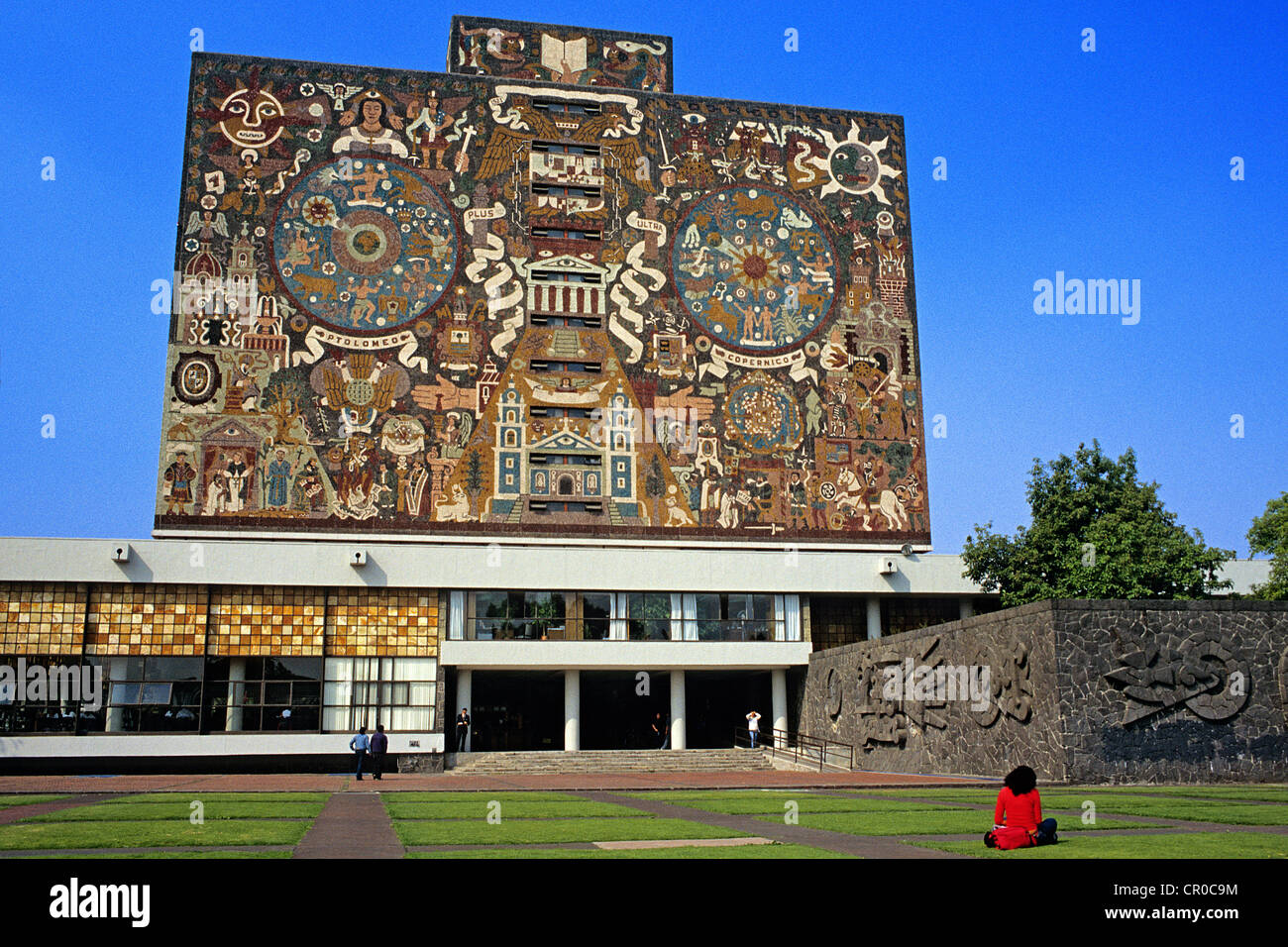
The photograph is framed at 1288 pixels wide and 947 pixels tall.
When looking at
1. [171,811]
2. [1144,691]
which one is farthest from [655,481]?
[171,811]

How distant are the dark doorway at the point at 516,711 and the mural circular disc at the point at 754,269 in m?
14.0

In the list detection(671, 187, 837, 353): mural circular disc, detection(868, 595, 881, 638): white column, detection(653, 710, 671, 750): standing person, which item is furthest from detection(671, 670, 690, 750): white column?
detection(671, 187, 837, 353): mural circular disc

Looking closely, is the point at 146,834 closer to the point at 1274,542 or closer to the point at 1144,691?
the point at 1144,691

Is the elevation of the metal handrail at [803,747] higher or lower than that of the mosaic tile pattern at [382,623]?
lower

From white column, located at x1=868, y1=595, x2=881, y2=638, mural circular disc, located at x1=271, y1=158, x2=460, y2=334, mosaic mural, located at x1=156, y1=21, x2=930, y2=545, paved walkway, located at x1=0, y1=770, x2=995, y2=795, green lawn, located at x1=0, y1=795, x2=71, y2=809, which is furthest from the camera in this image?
white column, located at x1=868, y1=595, x2=881, y2=638

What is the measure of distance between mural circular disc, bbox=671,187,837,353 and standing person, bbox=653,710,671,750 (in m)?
13.6

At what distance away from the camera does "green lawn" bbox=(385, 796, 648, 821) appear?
1460 centimetres

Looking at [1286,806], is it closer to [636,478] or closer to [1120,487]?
[1120,487]

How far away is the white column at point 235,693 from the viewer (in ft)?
113

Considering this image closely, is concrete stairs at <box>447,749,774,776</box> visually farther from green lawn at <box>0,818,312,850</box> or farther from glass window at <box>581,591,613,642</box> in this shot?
green lawn at <box>0,818,312,850</box>

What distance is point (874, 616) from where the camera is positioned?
40625 mm

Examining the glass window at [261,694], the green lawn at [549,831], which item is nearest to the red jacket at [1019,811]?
the green lawn at [549,831]

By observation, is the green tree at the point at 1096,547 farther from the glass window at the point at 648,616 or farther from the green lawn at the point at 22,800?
the green lawn at the point at 22,800
